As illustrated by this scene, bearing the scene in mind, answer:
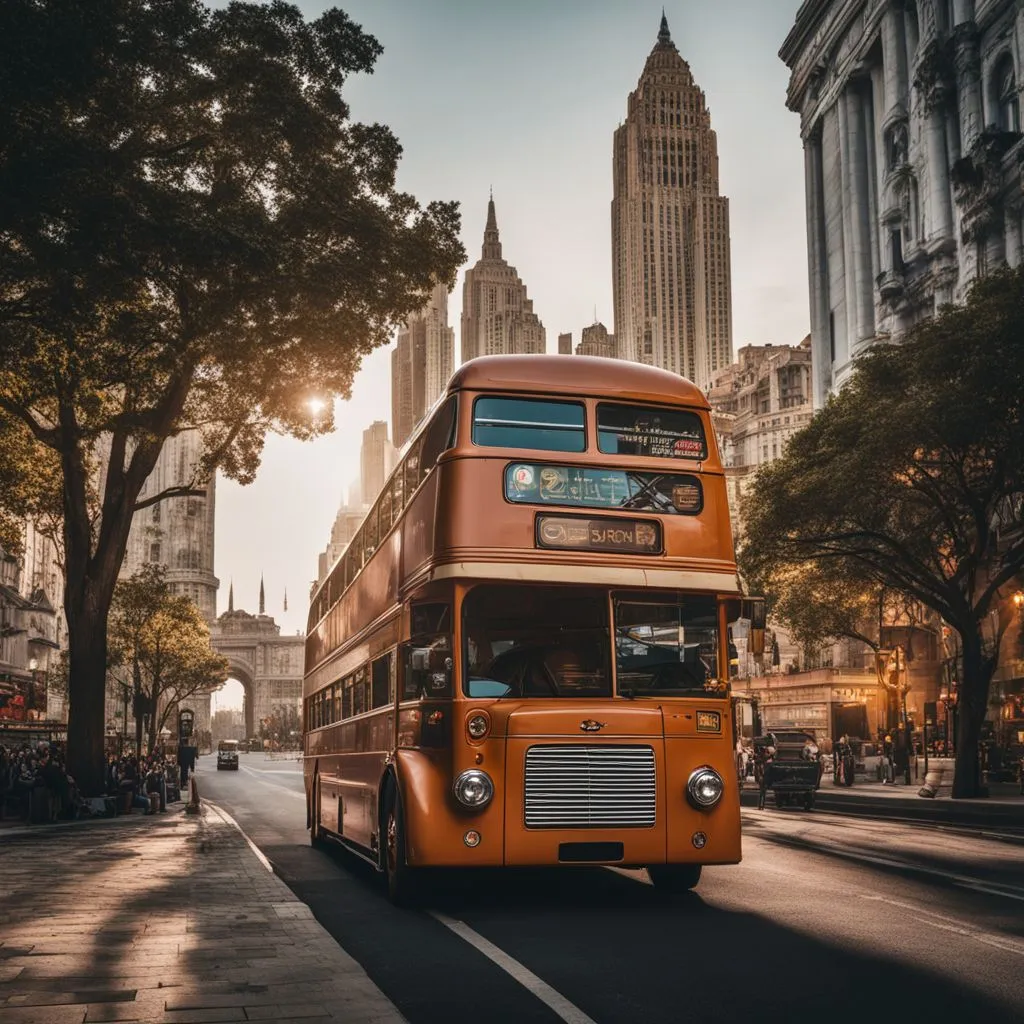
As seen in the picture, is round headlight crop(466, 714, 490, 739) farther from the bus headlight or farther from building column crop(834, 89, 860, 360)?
building column crop(834, 89, 860, 360)

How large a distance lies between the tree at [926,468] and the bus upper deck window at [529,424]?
19757 millimetres

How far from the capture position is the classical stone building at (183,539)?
139 meters

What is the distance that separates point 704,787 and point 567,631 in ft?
5.66

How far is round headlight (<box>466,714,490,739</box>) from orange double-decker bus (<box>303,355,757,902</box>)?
11mm

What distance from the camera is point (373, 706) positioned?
13.6 meters

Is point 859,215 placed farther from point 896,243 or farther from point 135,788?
point 135,788

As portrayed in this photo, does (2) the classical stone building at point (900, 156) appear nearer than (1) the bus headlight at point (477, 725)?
No

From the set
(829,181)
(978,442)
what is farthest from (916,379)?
(829,181)

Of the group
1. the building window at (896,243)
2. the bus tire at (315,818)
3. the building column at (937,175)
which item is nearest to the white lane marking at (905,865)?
the bus tire at (315,818)

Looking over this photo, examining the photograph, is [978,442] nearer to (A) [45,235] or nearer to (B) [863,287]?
(A) [45,235]

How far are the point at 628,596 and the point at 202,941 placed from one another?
13.7ft

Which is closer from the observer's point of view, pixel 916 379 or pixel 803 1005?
pixel 803 1005

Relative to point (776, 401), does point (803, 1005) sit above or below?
below

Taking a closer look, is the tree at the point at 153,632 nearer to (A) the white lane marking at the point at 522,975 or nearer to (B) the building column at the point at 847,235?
(B) the building column at the point at 847,235
